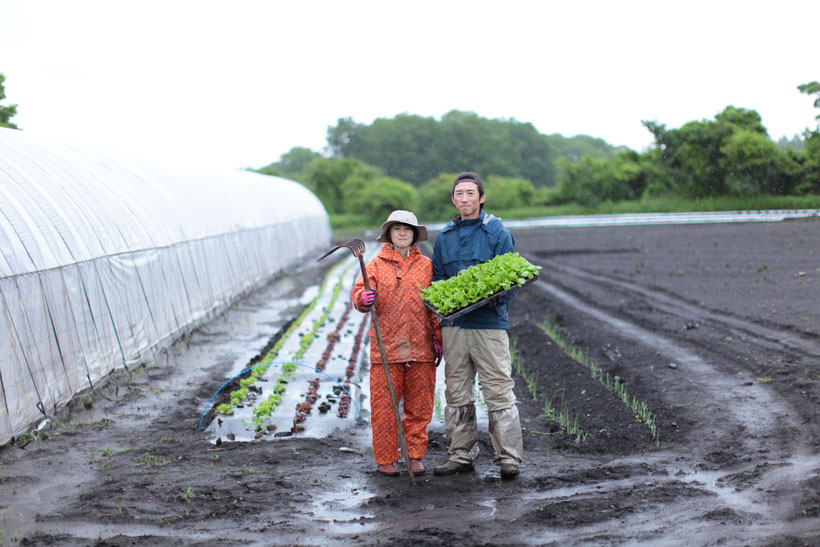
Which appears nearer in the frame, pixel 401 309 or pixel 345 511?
pixel 345 511

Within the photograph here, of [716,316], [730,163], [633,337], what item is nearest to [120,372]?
[633,337]

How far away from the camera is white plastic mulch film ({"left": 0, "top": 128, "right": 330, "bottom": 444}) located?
723 cm

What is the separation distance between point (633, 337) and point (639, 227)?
24.8 m

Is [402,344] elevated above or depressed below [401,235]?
below

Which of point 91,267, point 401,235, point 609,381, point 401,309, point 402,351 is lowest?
point 609,381

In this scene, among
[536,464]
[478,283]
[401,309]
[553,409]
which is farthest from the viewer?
[553,409]

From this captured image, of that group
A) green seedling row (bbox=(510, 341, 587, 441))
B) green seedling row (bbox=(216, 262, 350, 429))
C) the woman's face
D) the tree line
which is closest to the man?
the woman's face

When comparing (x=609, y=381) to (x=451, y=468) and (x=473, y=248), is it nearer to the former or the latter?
(x=451, y=468)

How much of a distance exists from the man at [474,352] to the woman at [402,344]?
15 cm

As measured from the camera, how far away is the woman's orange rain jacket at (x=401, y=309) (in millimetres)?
5453

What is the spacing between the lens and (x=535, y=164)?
3226 inches

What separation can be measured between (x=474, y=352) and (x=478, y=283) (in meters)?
0.59

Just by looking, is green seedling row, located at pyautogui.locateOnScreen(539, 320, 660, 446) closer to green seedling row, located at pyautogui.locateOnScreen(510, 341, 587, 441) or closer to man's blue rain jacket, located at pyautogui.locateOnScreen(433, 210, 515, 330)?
green seedling row, located at pyautogui.locateOnScreen(510, 341, 587, 441)

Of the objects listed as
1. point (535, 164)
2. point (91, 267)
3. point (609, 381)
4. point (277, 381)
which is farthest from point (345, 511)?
point (535, 164)
